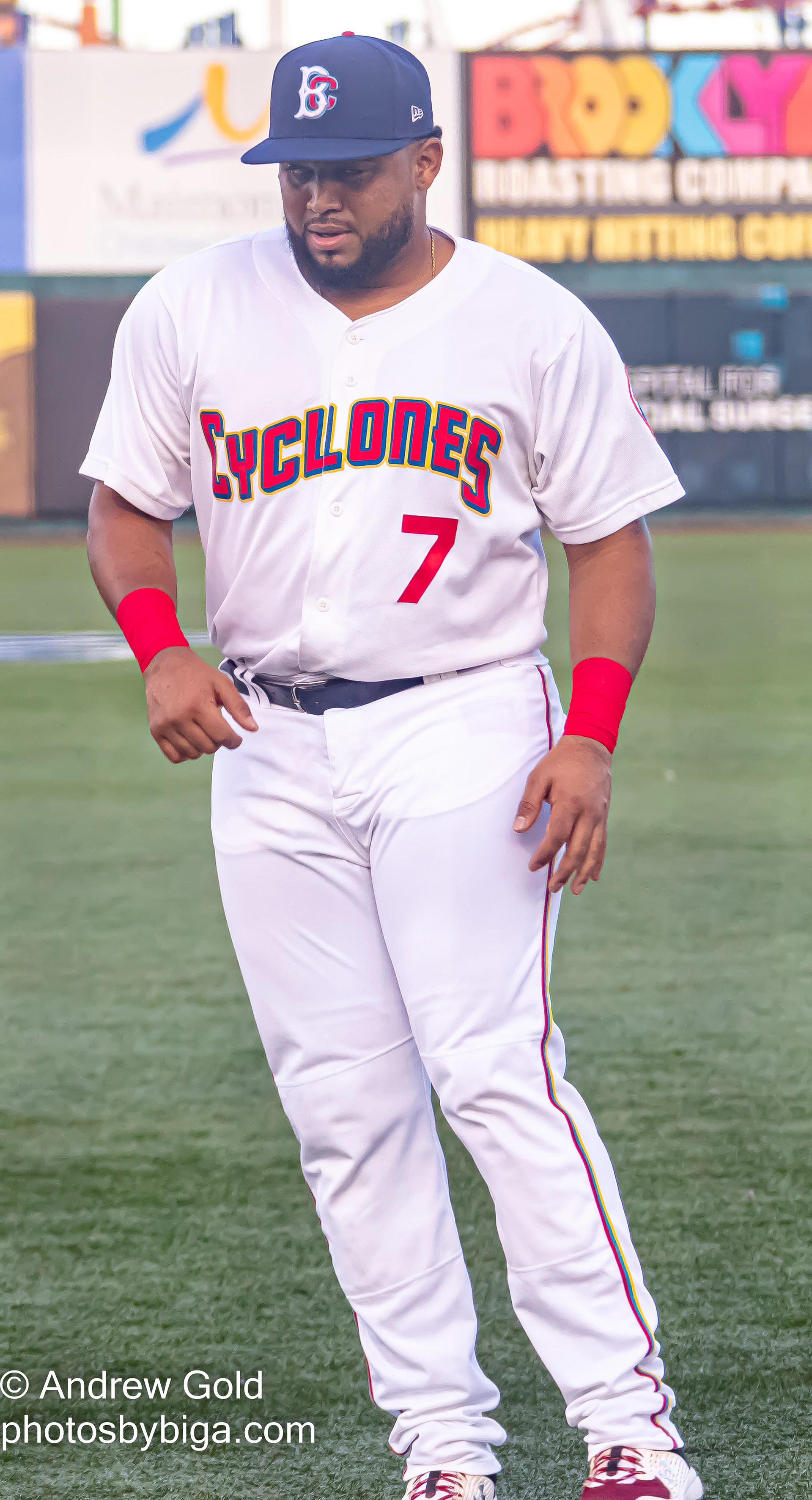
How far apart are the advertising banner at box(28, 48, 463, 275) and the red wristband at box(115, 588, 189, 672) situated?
2326 cm

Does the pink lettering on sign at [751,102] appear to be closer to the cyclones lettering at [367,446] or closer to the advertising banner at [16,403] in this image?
the advertising banner at [16,403]

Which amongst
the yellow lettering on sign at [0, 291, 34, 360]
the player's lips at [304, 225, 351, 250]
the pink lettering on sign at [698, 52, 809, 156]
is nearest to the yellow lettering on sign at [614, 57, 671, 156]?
the pink lettering on sign at [698, 52, 809, 156]

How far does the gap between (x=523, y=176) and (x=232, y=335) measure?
76.7 feet

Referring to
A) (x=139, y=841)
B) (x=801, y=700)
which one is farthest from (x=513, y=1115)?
(x=801, y=700)

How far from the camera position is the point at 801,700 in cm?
1005

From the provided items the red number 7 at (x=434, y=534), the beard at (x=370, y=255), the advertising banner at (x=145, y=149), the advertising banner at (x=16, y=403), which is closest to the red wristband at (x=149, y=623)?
the red number 7 at (x=434, y=534)

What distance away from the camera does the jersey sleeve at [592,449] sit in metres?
2.45

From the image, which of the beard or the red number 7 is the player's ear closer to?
the beard

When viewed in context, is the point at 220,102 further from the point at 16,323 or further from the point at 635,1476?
the point at 635,1476

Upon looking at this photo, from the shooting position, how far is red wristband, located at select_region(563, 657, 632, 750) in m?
2.52

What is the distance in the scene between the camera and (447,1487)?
249 centimetres

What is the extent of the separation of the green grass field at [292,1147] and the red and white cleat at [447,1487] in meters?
0.15

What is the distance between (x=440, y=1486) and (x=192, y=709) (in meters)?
1.07

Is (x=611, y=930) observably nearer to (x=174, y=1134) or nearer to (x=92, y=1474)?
(x=174, y=1134)
